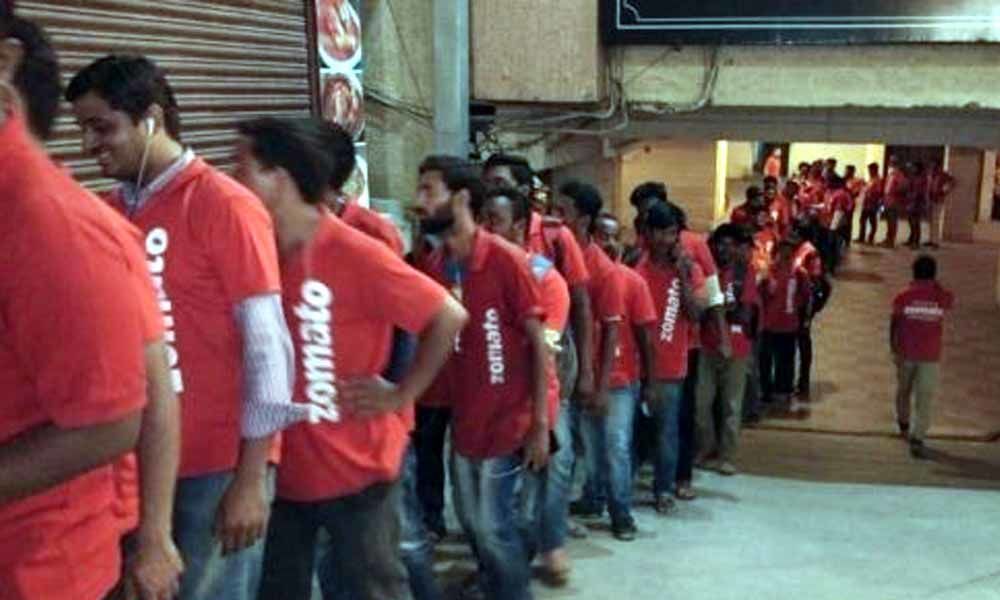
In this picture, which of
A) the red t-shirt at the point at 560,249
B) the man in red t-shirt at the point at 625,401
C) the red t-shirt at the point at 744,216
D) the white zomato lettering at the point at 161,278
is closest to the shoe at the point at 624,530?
the man in red t-shirt at the point at 625,401

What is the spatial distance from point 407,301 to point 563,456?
194 cm

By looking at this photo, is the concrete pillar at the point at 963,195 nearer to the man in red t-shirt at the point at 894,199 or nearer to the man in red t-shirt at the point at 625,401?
the man in red t-shirt at the point at 894,199

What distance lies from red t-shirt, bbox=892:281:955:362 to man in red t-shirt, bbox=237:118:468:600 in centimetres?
643

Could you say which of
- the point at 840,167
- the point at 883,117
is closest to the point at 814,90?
the point at 883,117

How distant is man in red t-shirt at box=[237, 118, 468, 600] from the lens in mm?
2729

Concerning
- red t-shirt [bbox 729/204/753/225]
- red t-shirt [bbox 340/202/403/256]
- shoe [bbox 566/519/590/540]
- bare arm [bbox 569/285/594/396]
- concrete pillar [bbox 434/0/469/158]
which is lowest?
shoe [bbox 566/519/590/540]

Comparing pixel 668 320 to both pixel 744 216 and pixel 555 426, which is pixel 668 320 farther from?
pixel 744 216

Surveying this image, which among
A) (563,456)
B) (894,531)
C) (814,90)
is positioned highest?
(814,90)

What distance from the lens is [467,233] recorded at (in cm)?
365

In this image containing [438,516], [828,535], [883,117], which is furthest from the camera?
[883,117]

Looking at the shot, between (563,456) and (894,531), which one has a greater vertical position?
(563,456)

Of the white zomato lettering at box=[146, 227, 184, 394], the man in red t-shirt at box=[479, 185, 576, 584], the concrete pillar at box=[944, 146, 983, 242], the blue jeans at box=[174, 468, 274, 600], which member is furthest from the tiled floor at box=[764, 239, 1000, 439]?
the white zomato lettering at box=[146, 227, 184, 394]

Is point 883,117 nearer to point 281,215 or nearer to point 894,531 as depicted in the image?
point 894,531

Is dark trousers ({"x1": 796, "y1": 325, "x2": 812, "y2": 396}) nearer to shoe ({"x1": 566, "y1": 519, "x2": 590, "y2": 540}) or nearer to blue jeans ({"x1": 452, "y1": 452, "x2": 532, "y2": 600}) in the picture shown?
shoe ({"x1": 566, "y1": 519, "x2": 590, "y2": 540})
